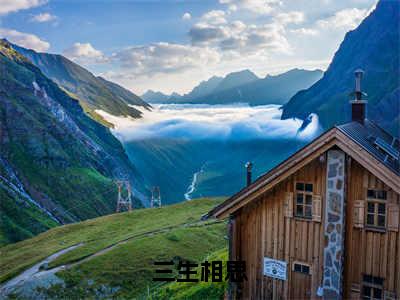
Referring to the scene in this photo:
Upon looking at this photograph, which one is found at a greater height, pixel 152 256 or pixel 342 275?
pixel 342 275

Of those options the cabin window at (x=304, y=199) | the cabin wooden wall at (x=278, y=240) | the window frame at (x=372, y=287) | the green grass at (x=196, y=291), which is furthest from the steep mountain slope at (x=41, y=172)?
the window frame at (x=372, y=287)

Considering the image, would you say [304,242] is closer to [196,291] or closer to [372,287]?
[372,287]

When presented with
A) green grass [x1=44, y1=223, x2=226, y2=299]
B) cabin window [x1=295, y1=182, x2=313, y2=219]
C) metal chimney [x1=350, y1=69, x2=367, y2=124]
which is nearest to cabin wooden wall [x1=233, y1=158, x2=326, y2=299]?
cabin window [x1=295, y1=182, x2=313, y2=219]

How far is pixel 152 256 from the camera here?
51.4 m

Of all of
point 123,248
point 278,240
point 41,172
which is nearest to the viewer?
point 278,240

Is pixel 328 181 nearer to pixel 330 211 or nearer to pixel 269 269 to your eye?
pixel 330 211

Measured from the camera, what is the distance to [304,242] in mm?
19234

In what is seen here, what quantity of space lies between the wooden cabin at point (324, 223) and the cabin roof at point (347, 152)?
41 millimetres

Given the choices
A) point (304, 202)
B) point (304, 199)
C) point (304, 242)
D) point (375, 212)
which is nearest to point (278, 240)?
point (304, 242)

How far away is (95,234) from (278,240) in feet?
183

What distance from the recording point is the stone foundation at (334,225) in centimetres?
1798

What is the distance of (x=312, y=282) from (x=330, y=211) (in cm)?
363

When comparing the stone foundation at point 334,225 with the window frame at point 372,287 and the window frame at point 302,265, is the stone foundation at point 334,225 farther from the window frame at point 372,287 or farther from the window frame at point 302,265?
the window frame at point 372,287

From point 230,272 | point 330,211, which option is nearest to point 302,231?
point 330,211
